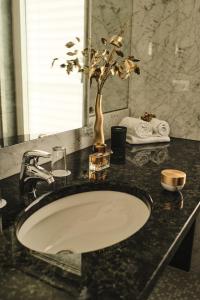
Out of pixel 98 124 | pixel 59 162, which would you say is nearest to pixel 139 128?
pixel 98 124

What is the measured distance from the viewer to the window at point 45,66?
107cm

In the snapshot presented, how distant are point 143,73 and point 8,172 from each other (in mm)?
1097

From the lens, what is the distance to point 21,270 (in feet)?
1.96

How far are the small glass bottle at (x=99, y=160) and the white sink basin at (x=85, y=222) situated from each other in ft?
0.52

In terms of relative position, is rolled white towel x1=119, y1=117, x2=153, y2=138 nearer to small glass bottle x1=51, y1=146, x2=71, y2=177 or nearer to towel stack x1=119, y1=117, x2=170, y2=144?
towel stack x1=119, y1=117, x2=170, y2=144

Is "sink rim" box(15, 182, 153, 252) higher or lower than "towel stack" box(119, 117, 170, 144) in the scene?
lower

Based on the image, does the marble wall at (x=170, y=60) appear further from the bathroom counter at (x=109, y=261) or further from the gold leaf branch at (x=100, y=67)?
the bathroom counter at (x=109, y=261)

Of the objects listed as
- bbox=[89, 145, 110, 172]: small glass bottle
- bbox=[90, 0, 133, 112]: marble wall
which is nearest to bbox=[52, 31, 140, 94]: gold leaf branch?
bbox=[90, 0, 133, 112]: marble wall

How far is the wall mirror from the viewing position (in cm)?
102

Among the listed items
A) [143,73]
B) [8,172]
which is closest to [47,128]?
[8,172]

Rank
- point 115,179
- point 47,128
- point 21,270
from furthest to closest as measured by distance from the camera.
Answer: point 47,128
point 115,179
point 21,270

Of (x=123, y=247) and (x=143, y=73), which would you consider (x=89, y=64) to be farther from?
(x=123, y=247)

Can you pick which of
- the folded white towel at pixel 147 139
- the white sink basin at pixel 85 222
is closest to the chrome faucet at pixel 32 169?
the white sink basin at pixel 85 222

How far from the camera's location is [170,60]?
67.7 inches
